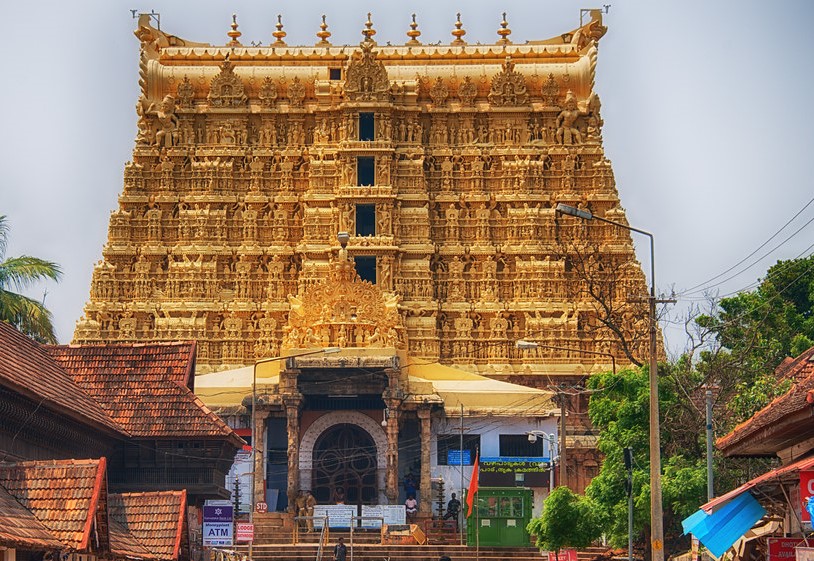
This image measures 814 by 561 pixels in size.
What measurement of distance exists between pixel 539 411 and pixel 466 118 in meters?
19.7

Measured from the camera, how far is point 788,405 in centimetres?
2573

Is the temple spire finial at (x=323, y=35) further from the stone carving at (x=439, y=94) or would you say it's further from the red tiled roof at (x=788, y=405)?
the red tiled roof at (x=788, y=405)

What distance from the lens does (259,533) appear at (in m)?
64.6

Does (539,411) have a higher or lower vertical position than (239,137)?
lower

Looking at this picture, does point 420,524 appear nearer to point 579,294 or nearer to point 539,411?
point 539,411

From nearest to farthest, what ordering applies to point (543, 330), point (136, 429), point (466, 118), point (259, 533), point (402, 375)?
point (136, 429) < point (259, 533) < point (402, 375) < point (543, 330) < point (466, 118)

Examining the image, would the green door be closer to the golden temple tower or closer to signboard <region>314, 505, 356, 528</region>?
signboard <region>314, 505, 356, 528</region>

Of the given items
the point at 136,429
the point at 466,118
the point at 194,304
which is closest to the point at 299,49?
the point at 466,118

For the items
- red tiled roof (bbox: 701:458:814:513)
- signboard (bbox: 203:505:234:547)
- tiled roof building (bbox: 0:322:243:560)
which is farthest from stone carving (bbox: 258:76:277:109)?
red tiled roof (bbox: 701:458:814:513)

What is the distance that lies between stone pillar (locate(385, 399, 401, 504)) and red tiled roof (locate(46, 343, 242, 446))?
26932 mm

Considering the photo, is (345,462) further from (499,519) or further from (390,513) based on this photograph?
(499,519)

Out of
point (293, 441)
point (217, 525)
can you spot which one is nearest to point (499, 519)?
point (293, 441)

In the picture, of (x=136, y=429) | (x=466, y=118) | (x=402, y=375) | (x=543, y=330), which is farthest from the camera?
(x=466, y=118)

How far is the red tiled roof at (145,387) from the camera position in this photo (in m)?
40.6
